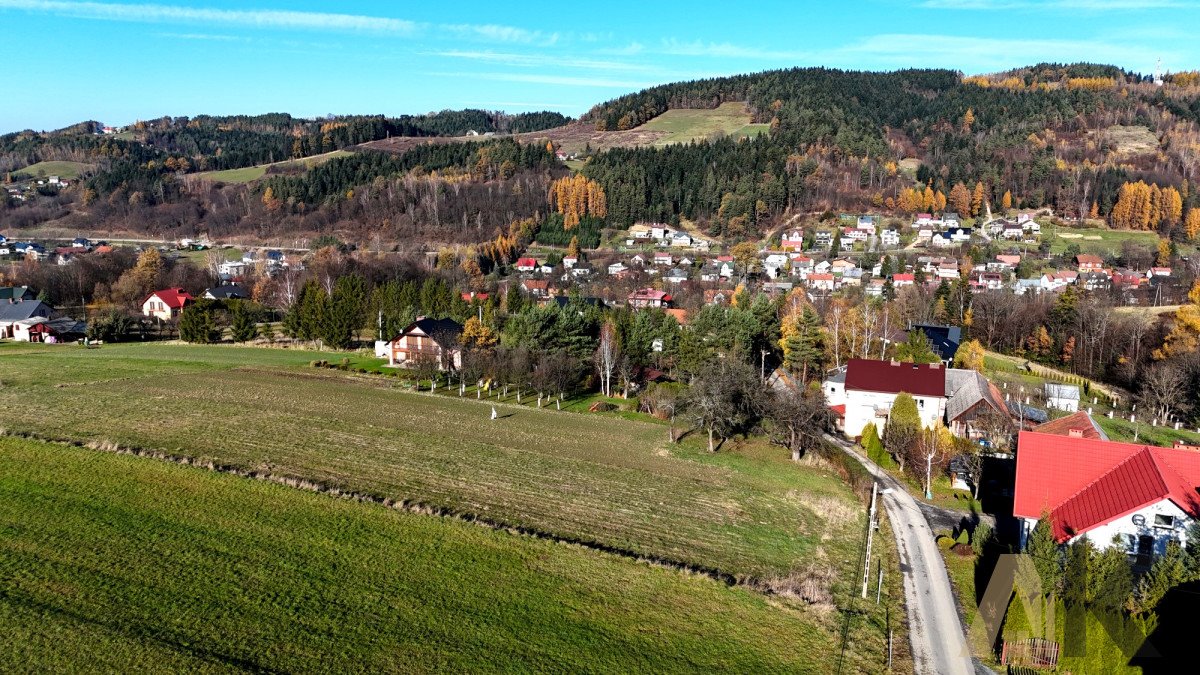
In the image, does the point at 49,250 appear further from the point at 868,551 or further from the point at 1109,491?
the point at 1109,491

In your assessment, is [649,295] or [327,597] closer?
[327,597]

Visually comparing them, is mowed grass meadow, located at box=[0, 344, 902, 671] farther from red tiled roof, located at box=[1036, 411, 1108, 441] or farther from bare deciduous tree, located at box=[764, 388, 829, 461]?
red tiled roof, located at box=[1036, 411, 1108, 441]

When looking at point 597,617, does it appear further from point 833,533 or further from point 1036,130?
point 1036,130

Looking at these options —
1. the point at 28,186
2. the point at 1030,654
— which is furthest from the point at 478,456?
the point at 28,186

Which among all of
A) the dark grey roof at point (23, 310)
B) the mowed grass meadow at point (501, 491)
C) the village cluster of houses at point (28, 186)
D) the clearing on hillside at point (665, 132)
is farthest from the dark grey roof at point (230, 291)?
the village cluster of houses at point (28, 186)

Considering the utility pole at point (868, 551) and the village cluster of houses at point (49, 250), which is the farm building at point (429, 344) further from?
the village cluster of houses at point (49, 250)

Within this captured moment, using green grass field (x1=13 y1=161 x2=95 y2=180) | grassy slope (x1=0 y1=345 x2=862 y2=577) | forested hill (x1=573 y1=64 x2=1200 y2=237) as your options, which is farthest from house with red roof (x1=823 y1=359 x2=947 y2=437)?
green grass field (x1=13 y1=161 x2=95 y2=180)

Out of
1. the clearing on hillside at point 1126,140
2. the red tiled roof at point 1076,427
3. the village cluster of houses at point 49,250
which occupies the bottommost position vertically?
the red tiled roof at point 1076,427
